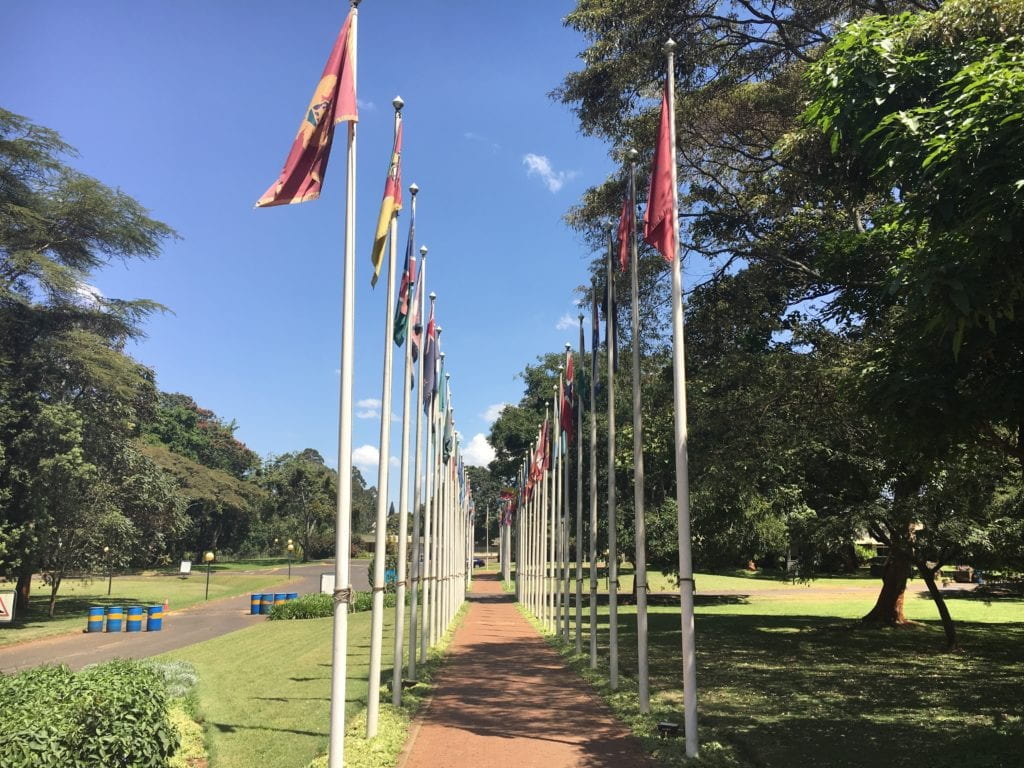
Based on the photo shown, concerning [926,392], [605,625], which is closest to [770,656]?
[605,625]

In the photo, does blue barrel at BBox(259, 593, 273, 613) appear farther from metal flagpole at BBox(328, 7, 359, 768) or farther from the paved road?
metal flagpole at BBox(328, 7, 359, 768)

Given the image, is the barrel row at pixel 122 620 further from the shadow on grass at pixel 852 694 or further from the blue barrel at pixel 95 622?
the shadow on grass at pixel 852 694

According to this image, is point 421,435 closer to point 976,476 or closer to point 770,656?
point 770,656

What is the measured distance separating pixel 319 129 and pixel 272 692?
10.0 meters

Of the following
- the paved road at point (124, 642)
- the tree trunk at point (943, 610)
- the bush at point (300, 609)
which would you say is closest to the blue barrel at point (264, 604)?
the paved road at point (124, 642)

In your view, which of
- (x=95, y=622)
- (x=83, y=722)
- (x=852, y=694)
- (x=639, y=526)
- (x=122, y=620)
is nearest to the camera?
(x=83, y=722)

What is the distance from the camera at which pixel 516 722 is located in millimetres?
11102

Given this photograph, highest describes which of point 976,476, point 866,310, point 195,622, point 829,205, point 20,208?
point 20,208

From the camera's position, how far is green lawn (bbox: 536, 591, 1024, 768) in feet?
30.0

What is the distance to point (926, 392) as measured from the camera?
8.92m

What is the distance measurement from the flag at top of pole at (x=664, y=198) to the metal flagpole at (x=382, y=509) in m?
3.35

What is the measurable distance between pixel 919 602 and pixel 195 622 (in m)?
35.5

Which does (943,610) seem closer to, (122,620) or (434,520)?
(434,520)

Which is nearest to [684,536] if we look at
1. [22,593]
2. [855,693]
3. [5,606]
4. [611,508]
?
[611,508]
